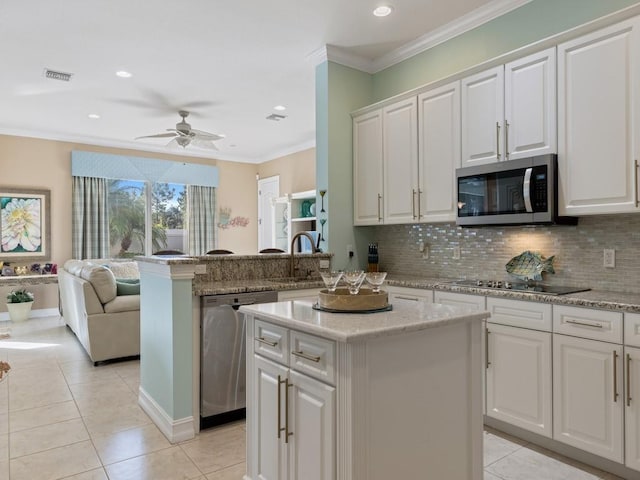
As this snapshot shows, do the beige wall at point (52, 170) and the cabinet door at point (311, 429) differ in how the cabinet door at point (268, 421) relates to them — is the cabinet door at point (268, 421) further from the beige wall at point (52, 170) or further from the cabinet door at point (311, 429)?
the beige wall at point (52, 170)

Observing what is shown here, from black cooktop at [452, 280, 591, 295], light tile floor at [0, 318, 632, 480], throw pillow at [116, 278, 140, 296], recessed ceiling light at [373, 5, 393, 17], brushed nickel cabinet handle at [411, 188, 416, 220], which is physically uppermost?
recessed ceiling light at [373, 5, 393, 17]

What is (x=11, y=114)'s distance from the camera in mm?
5672

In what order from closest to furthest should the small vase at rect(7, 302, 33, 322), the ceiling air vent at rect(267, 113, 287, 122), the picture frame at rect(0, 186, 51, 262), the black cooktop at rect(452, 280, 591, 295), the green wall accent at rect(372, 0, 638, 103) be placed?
the black cooktop at rect(452, 280, 591, 295) < the green wall accent at rect(372, 0, 638, 103) < the ceiling air vent at rect(267, 113, 287, 122) < the small vase at rect(7, 302, 33, 322) < the picture frame at rect(0, 186, 51, 262)

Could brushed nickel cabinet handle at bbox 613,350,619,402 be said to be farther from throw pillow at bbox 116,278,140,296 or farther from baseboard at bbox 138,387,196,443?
throw pillow at bbox 116,278,140,296

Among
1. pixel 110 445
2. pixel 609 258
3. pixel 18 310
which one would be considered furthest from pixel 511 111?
pixel 18 310

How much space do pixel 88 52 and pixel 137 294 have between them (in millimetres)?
2389

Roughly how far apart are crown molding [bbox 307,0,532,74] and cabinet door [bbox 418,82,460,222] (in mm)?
585

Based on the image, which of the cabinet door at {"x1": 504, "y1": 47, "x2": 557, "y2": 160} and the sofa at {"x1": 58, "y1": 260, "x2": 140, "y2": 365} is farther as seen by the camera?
the sofa at {"x1": 58, "y1": 260, "x2": 140, "y2": 365}

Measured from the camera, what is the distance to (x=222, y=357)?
280 centimetres

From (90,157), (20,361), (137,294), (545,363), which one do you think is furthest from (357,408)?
(90,157)

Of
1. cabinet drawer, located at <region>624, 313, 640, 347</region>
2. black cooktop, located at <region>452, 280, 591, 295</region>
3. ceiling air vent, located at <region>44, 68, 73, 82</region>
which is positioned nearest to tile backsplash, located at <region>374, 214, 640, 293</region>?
black cooktop, located at <region>452, 280, 591, 295</region>

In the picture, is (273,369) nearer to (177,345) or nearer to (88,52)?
(177,345)

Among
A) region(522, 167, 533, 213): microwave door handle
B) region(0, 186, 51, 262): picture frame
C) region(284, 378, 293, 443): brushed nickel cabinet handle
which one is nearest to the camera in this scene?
region(284, 378, 293, 443): brushed nickel cabinet handle

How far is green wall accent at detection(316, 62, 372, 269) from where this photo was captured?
3.94m
